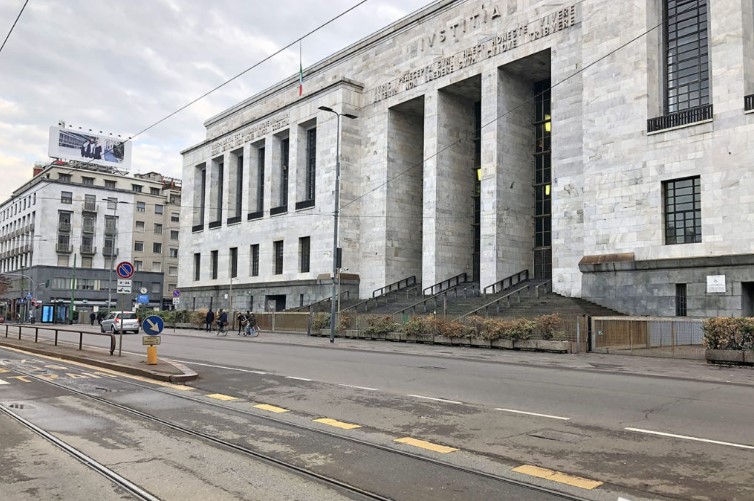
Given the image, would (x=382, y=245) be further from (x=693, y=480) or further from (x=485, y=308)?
(x=693, y=480)

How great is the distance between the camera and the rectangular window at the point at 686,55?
94.3 ft

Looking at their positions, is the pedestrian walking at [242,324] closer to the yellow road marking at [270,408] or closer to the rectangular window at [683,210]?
the rectangular window at [683,210]

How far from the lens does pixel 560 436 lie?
7.65 m

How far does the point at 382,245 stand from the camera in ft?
152

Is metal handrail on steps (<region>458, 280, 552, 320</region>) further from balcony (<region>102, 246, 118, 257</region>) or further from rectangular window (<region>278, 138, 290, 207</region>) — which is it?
balcony (<region>102, 246, 118, 257</region>)

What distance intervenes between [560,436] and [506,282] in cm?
3170

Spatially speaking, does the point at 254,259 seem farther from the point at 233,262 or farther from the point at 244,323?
the point at 244,323

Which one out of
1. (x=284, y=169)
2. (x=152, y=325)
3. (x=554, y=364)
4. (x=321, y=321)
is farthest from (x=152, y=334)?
(x=284, y=169)

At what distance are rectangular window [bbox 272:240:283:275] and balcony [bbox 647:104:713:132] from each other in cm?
3384

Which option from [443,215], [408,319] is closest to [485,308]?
[408,319]

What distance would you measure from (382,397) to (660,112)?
24805 millimetres

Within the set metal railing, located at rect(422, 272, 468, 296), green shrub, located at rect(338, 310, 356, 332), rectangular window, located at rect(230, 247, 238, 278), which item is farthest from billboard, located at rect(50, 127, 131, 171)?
green shrub, located at rect(338, 310, 356, 332)

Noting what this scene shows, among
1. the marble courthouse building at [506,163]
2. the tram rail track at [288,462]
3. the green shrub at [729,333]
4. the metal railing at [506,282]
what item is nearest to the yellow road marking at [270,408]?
the tram rail track at [288,462]

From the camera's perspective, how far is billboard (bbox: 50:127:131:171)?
86375 mm
